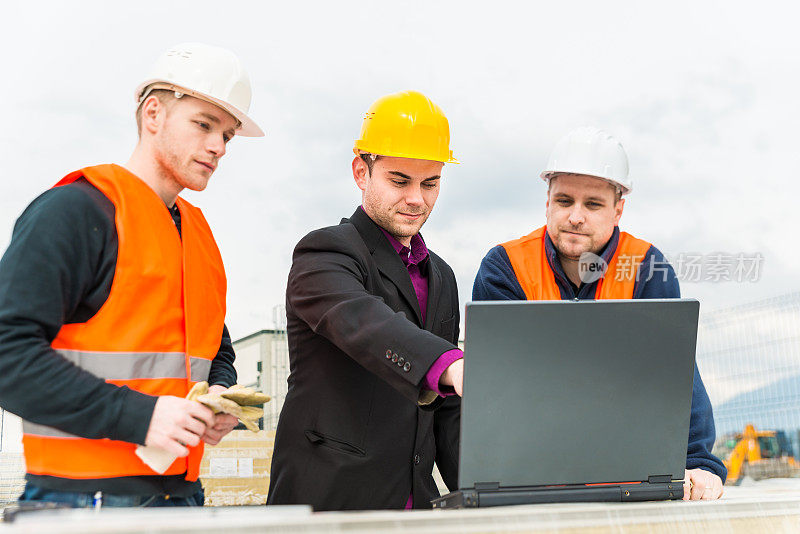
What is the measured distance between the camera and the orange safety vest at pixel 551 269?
3.01 meters

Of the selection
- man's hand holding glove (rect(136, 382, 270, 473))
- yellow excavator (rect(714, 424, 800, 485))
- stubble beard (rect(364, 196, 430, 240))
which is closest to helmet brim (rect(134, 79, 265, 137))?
stubble beard (rect(364, 196, 430, 240))

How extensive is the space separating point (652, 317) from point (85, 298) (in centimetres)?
144

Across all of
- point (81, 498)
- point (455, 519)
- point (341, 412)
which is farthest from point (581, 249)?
point (81, 498)

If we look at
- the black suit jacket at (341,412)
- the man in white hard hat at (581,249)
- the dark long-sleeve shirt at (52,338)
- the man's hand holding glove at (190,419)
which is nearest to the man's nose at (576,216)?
the man in white hard hat at (581,249)

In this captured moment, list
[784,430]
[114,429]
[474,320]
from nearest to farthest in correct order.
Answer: [474,320] < [114,429] < [784,430]

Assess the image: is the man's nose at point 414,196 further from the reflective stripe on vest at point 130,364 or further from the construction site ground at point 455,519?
the construction site ground at point 455,519

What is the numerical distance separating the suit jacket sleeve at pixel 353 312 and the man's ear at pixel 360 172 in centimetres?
31

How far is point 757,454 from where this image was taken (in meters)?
10.5

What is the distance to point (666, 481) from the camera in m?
1.81

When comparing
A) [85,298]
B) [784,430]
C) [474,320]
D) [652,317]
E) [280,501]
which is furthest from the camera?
[784,430]

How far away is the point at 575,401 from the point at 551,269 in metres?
1.45

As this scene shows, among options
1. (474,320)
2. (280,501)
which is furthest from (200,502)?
(474,320)

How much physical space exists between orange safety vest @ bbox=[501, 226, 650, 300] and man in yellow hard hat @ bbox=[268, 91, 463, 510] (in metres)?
0.29

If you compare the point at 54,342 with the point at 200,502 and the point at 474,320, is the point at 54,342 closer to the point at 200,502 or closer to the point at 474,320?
the point at 200,502
